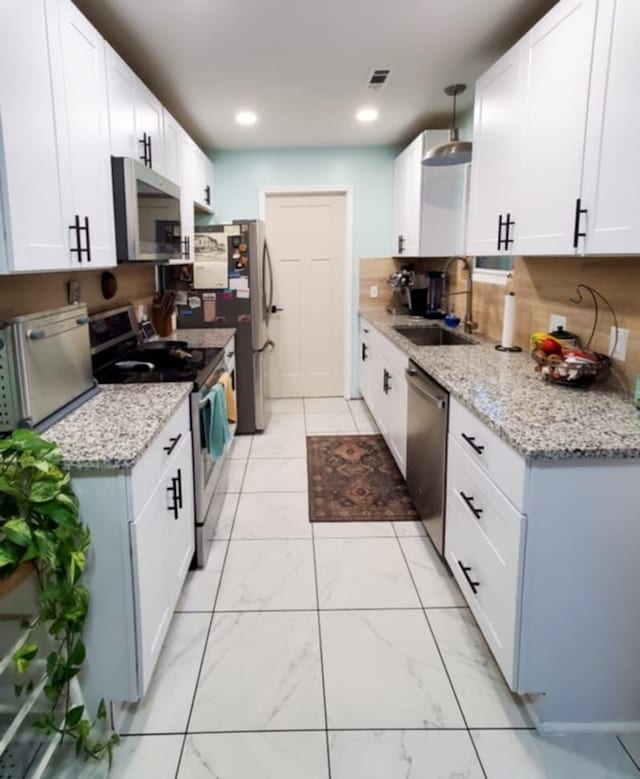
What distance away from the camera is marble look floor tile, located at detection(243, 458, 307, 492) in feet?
11.0

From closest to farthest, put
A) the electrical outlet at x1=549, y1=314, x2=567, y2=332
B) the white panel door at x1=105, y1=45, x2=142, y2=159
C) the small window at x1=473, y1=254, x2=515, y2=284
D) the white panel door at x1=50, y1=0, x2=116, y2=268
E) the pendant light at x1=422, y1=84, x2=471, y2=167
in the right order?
the white panel door at x1=50, y1=0, x2=116, y2=268 < the white panel door at x1=105, y1=45, x2=142, y2=159 < the electrical outlet at x1=549, y1=314, x2=567, y2=332 < the pendant light at x1=422, y1=84, x2=471, y2=167 < the small window at x1=473, y1=254, x2=515, y2=284

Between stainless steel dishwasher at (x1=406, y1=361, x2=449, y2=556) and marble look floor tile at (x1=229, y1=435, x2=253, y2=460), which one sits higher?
stainless steel dishwasher at (x1=406, y1=361, x2=449, y2=556)

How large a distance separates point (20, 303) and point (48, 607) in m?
1.14

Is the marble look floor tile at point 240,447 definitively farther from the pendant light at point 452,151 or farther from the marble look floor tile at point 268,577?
the pendant light at point 452,151

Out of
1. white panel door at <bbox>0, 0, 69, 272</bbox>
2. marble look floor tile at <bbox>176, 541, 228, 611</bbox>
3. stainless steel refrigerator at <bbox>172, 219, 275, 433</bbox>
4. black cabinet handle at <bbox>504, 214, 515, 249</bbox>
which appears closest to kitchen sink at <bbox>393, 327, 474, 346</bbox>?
stainless steel refrigerator at <bbox>172, 219, 275, 433</bbox>

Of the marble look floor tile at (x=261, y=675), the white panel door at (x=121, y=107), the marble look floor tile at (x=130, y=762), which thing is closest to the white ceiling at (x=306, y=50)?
the white panel door at (x=121, y=107)

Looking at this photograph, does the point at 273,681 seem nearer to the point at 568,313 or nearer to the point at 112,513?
the point at 112,513

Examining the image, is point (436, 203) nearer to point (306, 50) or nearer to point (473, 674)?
point (306, 50)

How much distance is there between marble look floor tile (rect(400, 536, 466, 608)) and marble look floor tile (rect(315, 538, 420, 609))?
0.14 feet

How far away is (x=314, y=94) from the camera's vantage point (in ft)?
10.9

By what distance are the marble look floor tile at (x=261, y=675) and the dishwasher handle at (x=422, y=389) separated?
100 cm

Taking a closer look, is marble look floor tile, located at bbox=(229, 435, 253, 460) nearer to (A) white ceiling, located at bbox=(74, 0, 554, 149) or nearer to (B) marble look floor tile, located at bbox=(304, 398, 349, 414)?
(B) marble look floor tile, located at bbox=(304, 398, 349, 414)

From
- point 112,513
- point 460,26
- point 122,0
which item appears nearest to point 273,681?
point 112,513

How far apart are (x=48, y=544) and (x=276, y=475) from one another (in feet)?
7.75
